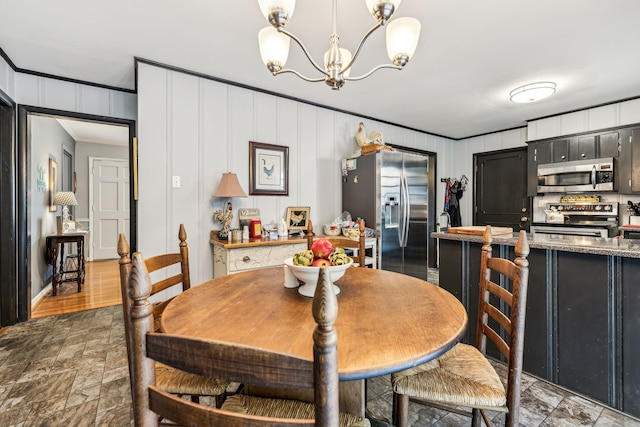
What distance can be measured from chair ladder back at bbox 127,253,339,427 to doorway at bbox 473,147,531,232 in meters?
5.31

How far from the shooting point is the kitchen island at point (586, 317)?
1.60 m

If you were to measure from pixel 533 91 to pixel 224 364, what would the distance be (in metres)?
3.82

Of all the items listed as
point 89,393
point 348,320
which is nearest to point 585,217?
point 348,320

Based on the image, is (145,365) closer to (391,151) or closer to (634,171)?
(391,151)

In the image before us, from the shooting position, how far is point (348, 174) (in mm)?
3889

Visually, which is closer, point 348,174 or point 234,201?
point 234,201

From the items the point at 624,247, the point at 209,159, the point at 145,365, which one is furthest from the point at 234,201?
the point at 624,247

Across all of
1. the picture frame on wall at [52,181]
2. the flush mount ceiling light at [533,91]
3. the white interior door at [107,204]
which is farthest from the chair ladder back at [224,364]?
the white interior door at [107,204]

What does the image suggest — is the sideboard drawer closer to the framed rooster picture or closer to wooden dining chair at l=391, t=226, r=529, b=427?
the framed rooster picture

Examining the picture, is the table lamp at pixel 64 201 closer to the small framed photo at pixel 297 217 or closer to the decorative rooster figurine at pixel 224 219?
the decorative rooster figurine at pixel 224 219

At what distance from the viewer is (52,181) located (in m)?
4.19

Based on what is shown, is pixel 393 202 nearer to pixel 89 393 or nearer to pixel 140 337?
pixel 89 393

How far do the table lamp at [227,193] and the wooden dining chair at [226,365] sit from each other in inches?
92.6

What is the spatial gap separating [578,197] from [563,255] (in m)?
3.10
